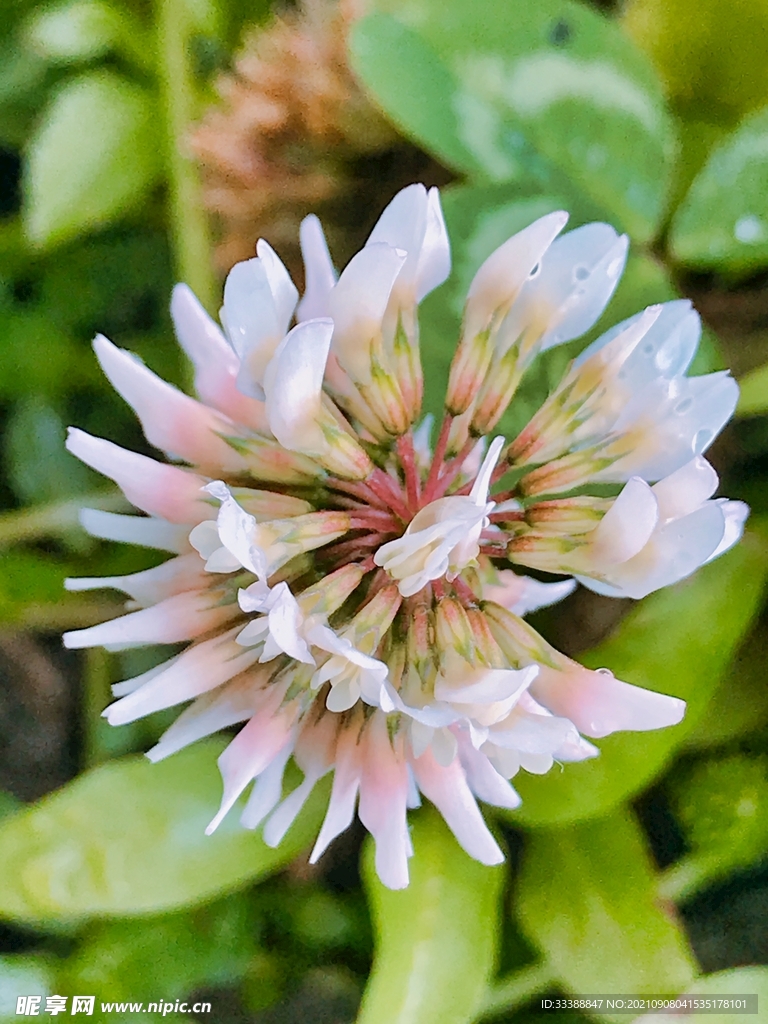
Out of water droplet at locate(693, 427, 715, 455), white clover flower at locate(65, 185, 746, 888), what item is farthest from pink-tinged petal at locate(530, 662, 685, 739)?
water droplet at locate(693, 427, 715, 455)

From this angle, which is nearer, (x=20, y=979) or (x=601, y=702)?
(x=601, y=702)

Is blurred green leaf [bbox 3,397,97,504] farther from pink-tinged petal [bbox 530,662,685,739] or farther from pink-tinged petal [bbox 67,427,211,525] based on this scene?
pink-tinged petal [bbox 530,662,685,739]

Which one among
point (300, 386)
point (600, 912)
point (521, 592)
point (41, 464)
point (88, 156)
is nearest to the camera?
point (300, 386)

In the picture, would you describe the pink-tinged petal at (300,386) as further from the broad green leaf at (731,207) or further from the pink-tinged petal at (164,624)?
the broad green leaf at (731,207)

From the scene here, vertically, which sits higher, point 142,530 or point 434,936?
point 142,530

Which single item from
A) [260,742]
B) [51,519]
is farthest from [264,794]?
[51,519]

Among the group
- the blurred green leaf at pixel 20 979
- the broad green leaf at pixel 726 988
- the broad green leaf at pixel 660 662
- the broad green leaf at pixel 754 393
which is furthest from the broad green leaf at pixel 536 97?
the blurred green leaf at pixel 20 979

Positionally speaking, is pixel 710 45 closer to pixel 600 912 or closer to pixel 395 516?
pixel 395 516
